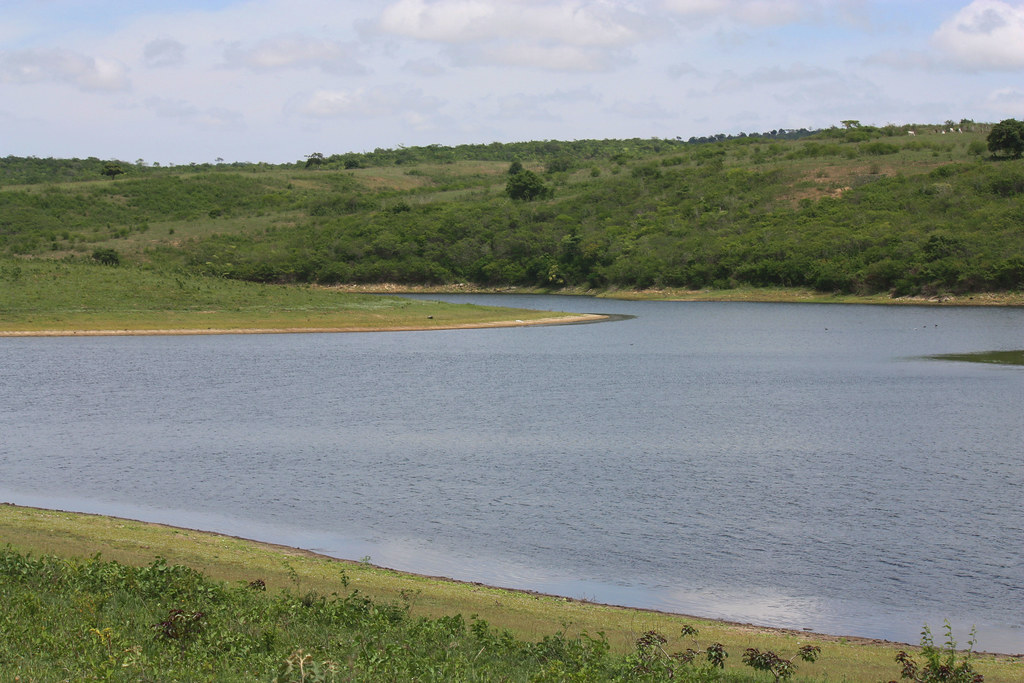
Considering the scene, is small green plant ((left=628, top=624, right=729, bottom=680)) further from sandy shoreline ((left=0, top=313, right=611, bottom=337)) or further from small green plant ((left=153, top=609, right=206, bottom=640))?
sandy shoreline ((left=0, top=313, right=611, bottom=337))

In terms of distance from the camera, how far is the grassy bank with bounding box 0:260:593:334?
234 ft

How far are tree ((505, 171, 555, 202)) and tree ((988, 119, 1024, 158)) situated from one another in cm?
6725

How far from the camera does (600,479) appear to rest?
24891 mm

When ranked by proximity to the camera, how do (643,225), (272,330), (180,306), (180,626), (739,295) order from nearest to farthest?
(180,626), (272,330), (180,306), (739,295), (643,225)

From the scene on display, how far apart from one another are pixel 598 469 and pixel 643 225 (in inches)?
4672

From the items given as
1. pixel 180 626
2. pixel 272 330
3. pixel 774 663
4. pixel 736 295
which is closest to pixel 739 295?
pixel 736 295

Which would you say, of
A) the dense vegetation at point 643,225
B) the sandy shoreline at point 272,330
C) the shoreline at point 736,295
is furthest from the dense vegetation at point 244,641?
the dense vegetation at point 643,225

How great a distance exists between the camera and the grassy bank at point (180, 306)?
7138 centimetres

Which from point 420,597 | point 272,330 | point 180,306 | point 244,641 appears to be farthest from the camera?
point 180,306

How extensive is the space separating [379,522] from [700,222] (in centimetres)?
A: 12324

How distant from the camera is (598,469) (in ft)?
85.8

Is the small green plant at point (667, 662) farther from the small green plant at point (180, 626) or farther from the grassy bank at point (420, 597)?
the small green plant at point (180, 626)

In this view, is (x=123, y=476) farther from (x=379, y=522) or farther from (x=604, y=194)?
(x=604, y=194)

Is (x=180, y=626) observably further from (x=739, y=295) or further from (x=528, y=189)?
(x=528, y=189)
